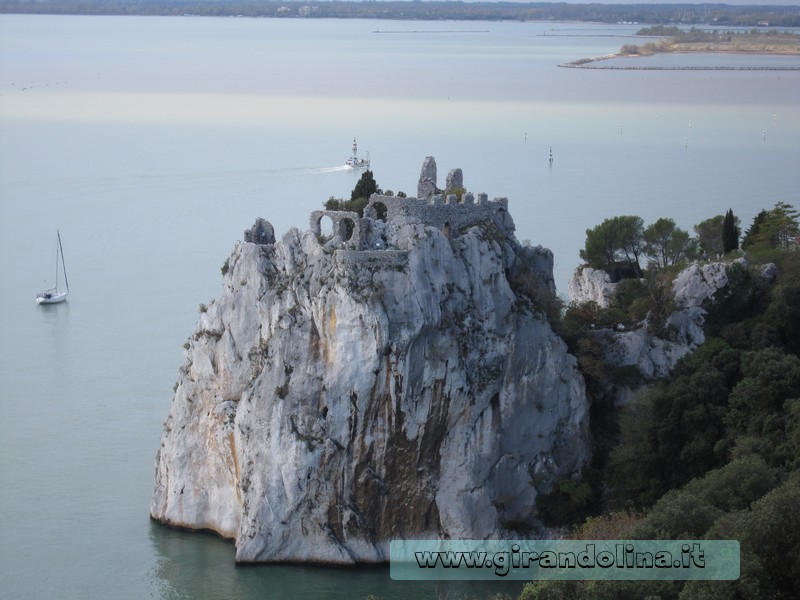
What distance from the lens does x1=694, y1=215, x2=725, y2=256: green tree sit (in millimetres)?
40750

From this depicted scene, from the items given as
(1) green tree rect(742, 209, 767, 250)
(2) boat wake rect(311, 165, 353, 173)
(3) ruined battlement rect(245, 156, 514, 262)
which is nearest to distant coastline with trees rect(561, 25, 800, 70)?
(2) boat wake rect(311, 165, 353, 173)

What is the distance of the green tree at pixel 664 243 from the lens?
3891cm

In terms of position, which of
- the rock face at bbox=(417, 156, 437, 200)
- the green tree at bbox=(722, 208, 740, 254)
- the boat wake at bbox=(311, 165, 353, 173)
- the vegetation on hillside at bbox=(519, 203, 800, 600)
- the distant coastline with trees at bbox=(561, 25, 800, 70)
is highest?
the rock face at bbox=(417, 156, 437, 200)

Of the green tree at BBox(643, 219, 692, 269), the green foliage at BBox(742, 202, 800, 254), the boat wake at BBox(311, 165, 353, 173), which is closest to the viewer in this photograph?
the green tree at BBox(643, 219, 692, 269)

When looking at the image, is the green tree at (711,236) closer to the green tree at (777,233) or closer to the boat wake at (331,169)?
the green tree at (777,233)

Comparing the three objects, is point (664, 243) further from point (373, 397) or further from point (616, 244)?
point (373, 397)

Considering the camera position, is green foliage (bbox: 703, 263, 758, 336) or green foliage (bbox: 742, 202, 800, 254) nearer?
green foliage (bbox: 703, 263, 758, 336)

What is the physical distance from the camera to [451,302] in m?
29.9

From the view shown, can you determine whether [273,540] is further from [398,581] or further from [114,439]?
[114,439]

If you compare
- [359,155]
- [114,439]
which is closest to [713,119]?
[359,155]

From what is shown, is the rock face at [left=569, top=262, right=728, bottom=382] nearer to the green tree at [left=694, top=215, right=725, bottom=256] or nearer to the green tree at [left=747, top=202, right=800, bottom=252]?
the green tree at [left=747, top=202, right=800, bottom=252]

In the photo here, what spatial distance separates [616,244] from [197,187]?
32253 mm

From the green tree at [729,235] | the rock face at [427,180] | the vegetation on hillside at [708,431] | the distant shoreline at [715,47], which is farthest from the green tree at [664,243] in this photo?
the distant shoreline at [715,47]

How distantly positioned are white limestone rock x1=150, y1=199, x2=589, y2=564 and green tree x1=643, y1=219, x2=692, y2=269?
28.9 ft
